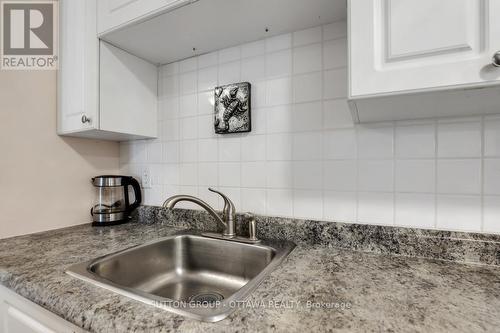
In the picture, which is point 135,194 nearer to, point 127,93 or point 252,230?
point 127,93

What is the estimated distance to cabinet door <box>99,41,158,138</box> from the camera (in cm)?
109

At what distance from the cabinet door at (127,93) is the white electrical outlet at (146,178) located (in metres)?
0.20

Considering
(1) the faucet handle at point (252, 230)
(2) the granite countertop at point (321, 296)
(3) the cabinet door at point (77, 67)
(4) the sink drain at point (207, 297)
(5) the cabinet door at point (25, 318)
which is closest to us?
(2) the granite countertop at point (321, 296)

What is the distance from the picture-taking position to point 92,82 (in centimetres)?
106

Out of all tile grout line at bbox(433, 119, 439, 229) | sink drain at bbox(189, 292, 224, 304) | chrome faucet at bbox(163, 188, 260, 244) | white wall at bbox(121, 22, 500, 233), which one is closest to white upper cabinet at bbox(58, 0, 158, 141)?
white wall at bbox(121, 22, 500, 233)

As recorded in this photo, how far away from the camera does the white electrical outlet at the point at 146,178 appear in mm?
1362

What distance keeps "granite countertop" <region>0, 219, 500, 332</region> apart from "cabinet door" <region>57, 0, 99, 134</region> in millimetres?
579

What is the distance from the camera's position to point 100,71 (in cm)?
107

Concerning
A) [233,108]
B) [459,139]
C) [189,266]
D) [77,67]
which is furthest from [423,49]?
[77,67]

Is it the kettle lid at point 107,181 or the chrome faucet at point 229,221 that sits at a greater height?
the kettle lid at point 107,181

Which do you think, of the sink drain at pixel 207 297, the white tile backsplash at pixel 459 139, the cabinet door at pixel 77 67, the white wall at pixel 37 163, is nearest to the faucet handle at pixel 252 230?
the sink drain at pixel 207 297

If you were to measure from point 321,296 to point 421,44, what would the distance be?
1.98 ft

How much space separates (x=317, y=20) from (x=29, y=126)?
4.36ft

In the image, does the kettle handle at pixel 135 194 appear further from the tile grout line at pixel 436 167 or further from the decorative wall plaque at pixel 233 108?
the tile grout line at pixel 436 167
